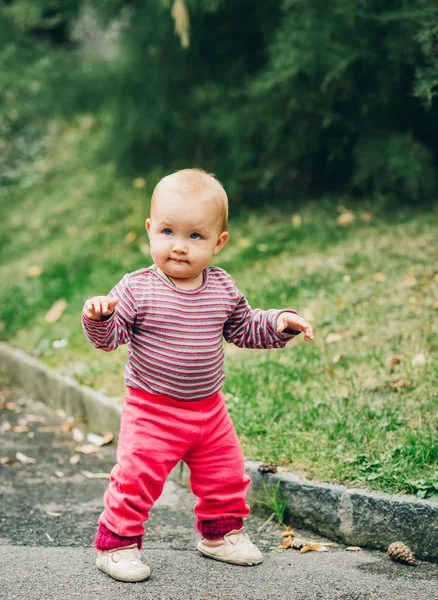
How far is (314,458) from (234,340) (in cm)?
76

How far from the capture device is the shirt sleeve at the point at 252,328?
2793 millimetres

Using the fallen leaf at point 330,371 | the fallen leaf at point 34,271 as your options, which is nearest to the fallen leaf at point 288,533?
the fallen leaf at point 330,371

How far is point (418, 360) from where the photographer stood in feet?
13.1

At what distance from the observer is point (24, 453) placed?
14.1 ft

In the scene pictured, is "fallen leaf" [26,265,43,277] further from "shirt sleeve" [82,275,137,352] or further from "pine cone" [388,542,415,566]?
"pine cone" [388,542,415,566]

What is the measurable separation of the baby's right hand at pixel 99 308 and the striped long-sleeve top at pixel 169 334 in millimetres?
112

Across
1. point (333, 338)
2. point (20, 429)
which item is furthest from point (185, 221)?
point (20, 429)

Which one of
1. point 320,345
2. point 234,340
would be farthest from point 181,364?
point 320,345

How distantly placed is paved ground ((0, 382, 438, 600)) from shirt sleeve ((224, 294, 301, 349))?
83 centimetres

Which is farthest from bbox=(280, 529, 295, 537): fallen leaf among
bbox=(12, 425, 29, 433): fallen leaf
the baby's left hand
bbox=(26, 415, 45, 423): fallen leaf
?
bbox=(26, 415, 45, 423): fallen leaf

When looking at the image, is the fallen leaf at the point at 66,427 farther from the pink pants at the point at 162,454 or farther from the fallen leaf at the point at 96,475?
the pink pants at the point at 162,454

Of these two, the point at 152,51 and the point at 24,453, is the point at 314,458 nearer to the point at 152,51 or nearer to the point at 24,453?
the point at 24,453

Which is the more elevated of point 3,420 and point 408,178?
point 408,178

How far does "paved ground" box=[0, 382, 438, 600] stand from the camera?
8.39 feet
